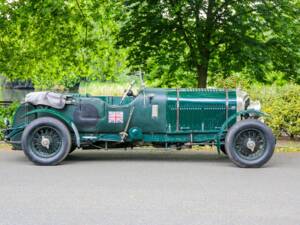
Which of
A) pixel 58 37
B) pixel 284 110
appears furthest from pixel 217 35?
pixel 58 37

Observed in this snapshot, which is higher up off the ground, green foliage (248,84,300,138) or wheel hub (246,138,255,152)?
green foliage (248,84,300,138)

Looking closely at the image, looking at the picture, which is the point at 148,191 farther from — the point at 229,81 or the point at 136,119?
the point at 229,81

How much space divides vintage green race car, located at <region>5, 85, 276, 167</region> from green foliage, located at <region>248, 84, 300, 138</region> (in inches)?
109

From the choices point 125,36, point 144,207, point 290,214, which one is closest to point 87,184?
point 144,207

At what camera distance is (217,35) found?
1553 cm

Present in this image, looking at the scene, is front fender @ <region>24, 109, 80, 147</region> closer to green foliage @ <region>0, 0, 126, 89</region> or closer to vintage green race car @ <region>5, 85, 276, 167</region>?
vintage green race car @ <region>5, 85, 276, 167</region>

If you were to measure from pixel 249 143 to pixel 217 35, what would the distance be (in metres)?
6.68

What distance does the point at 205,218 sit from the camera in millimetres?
5938

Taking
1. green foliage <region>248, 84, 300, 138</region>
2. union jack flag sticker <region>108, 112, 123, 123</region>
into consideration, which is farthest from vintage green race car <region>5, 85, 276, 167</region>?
green foliage <region>248, 84, 300, 138</region>

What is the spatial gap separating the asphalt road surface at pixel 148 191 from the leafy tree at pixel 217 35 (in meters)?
5.53

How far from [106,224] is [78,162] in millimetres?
4097

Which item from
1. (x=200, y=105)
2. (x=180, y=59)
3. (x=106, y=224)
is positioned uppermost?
(x=180, y=59)

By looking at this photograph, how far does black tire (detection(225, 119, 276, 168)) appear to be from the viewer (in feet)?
30.4

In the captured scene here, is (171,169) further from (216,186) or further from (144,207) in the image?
(144,207)
